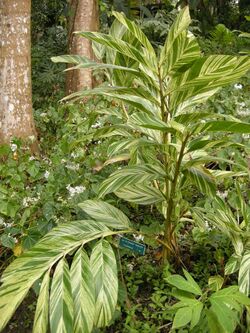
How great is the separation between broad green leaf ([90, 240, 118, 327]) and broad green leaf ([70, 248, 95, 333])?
0.04 meters

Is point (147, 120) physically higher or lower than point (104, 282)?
higher

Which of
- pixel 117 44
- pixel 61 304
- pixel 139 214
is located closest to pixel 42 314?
pixel 61 304

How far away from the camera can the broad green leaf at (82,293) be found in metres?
1.22

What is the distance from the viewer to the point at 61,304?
3.95 ft

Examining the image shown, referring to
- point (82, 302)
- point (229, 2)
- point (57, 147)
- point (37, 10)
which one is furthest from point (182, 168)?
point (229, 2)

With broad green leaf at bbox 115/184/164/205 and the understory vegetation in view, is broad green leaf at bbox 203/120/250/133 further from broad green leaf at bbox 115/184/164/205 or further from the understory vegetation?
broad green leaf at bbox 115/184/164/205

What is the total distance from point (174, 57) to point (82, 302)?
0.85 meters

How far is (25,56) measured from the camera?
10.2ft

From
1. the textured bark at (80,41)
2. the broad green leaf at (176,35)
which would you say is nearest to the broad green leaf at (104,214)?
the broad green leaf at (176,35)

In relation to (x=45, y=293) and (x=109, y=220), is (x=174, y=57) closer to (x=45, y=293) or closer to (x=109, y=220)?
(x=109, y=220)

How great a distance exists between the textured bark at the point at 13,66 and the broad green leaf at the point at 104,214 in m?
1.55

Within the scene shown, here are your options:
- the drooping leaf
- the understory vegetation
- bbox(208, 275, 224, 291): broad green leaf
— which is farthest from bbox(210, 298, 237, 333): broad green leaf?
the drooping leaf

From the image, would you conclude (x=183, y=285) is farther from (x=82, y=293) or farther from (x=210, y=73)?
(x=210, y=73)

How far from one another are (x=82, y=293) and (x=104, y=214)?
446 millimetres
